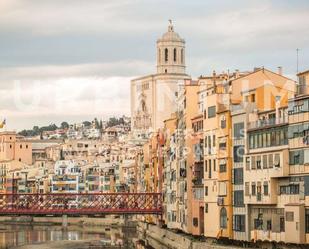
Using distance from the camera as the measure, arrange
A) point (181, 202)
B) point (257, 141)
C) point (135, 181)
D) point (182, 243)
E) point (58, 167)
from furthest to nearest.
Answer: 1. point (58, 167)
2. point (135, 181)
3. point (181, 202)
4. point (182, 243)
5. point (257, 141)

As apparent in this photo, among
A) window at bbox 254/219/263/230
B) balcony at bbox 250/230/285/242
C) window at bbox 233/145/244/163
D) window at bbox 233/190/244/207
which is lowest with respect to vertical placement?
balcony at bbox 250/230/285/242

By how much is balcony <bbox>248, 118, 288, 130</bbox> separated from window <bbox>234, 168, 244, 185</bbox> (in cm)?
317

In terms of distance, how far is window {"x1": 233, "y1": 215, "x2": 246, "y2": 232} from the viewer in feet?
214

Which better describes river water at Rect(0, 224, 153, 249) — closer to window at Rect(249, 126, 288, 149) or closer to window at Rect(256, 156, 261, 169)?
window at Rect(249, 126, 288, 149)

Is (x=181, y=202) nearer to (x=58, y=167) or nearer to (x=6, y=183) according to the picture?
(x=58, y=167)

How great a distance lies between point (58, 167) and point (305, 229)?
123 meters

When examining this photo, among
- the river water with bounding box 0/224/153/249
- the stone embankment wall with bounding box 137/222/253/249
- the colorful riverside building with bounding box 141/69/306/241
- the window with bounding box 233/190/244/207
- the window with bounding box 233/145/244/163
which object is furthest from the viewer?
the river water with bounding box 0/224/153/249

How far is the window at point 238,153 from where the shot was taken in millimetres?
65562

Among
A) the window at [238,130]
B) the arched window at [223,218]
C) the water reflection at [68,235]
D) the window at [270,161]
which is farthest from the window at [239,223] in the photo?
the water reflection at [68,235]

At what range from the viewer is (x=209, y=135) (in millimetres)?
71250

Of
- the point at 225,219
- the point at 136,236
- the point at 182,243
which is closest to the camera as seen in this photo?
the point at 225,219

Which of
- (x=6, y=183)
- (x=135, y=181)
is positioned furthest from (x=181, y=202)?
(x=6, y=183)

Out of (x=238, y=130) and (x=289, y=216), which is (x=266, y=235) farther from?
(x=238, y=130)

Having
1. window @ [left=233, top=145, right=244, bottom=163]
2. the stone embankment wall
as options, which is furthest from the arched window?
window @ [left=233, top=145, right=244, bottom=163]
